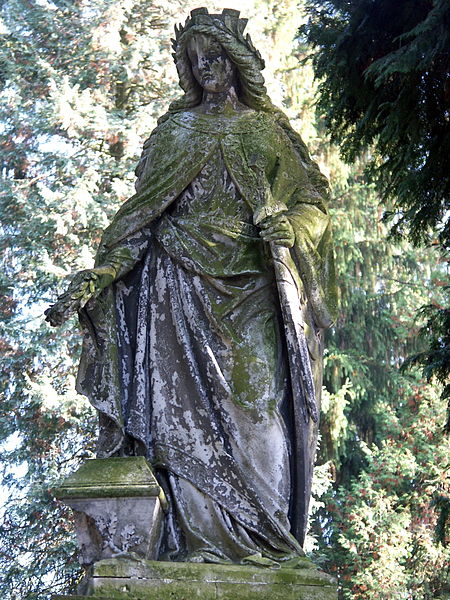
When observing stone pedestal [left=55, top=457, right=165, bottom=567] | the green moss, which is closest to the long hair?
the green moss

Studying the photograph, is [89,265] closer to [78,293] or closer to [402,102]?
[402,102]

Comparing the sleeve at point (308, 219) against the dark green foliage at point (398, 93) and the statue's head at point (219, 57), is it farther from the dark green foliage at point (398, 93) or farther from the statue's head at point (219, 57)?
the dark green foliage at point (398, 93)

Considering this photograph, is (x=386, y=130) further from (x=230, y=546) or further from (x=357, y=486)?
(x=357, y=486)

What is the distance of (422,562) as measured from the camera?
Answer: 56.9ft

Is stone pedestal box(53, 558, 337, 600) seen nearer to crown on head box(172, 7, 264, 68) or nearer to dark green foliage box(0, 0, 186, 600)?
crown on head box(172, 7, 264, 68)

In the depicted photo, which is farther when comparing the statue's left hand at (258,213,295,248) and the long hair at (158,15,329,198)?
the long hair at (158,15,329,198)

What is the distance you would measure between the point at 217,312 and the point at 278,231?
54 centimetres

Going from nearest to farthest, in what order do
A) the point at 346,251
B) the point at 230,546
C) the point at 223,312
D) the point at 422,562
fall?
the point at 230,546 < the point at 223,312 < the point at 422,562 < the point at 346,251

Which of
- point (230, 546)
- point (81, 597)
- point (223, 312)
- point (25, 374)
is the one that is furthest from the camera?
point (25, 374)

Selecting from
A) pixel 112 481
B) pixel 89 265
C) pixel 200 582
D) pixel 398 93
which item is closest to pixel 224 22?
pixel 398 93

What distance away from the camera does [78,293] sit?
647 cm

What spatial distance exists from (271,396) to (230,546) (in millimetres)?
794

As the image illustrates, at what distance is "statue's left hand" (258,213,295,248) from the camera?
21.5 feet

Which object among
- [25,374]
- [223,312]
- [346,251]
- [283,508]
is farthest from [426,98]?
[346,251]
